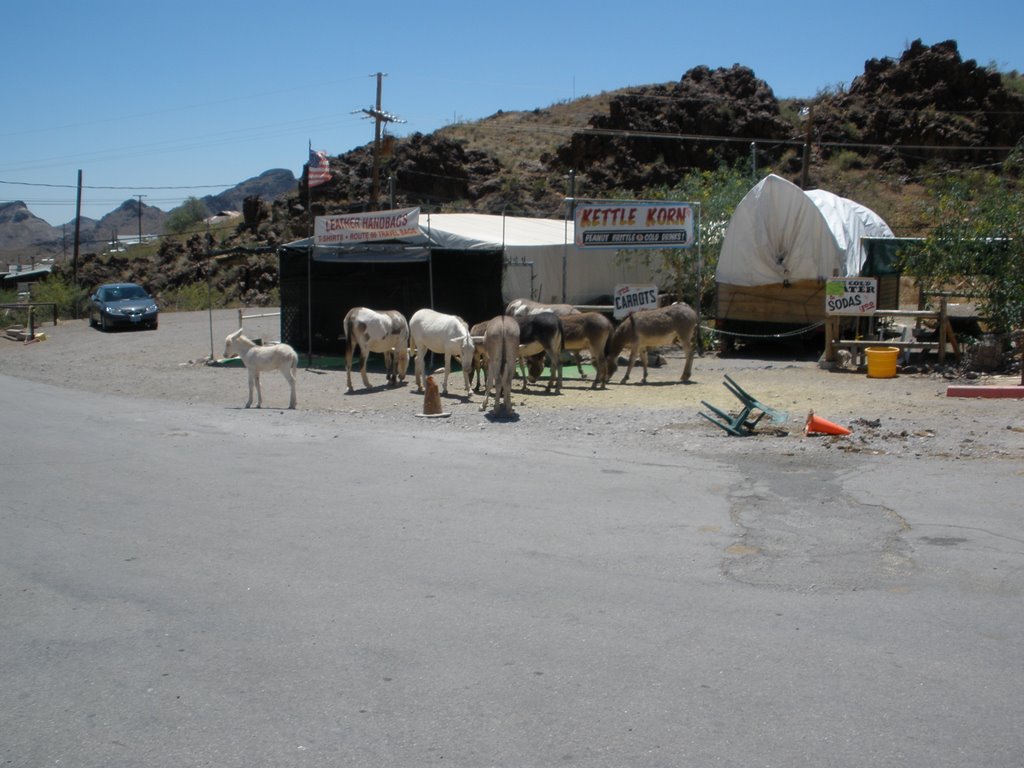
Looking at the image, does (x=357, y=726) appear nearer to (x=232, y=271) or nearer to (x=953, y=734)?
(x=953, y=734)

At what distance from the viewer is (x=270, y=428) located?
13695mm

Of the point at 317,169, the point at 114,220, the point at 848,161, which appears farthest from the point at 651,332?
the point at 114,220

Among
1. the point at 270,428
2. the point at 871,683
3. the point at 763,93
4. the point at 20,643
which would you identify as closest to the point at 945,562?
the point at 871,683

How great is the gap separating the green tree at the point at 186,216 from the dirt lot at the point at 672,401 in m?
72.0

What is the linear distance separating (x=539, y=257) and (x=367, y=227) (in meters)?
4.58

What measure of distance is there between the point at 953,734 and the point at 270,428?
10.6 metres

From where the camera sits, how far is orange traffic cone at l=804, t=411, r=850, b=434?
39.5 ft

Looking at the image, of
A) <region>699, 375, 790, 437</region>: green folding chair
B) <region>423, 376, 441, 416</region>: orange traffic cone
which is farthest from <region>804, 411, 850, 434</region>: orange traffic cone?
<region>423, 376, 441, 416</region>: orange traffic cone

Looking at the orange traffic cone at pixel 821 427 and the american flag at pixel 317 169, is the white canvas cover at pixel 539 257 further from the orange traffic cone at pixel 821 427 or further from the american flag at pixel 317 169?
the orange traffic cone at pixel 821 427

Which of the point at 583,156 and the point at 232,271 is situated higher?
the point at 583,156

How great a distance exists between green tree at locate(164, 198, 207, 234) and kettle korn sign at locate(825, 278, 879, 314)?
8143cm

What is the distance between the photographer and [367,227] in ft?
71.9

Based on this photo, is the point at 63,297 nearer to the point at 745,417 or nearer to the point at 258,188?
the point at 745,417

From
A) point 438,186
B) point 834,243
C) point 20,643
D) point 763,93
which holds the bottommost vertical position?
point 20,643
